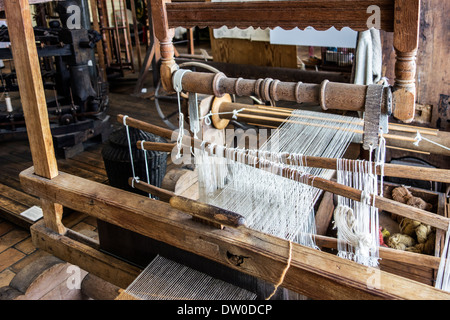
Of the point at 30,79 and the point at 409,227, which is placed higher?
the point at 30,79

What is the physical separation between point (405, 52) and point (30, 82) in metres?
1.51

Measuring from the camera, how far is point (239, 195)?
2021 mm

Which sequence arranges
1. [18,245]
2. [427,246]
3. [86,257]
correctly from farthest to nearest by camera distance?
[18,245] < [427,246] < [86,257]

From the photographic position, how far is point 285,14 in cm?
146

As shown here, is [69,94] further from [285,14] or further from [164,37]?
[285,14]

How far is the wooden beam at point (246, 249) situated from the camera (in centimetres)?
127

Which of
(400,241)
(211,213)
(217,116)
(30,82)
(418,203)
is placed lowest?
(400,241)

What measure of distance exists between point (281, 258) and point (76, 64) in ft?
12.7

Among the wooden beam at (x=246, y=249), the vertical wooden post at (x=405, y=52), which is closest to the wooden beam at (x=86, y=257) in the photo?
the wooden beam at (x=246, y=249)

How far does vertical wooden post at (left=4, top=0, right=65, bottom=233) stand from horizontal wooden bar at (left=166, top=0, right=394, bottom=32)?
621 millimetres

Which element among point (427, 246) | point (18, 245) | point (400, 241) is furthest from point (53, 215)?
point (427, 246)

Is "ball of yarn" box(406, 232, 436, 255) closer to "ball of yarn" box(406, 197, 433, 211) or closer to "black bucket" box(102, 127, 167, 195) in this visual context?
"ball of yarn" box(406, 197, 433, 211)

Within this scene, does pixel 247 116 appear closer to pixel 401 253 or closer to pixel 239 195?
pixel 239 195
